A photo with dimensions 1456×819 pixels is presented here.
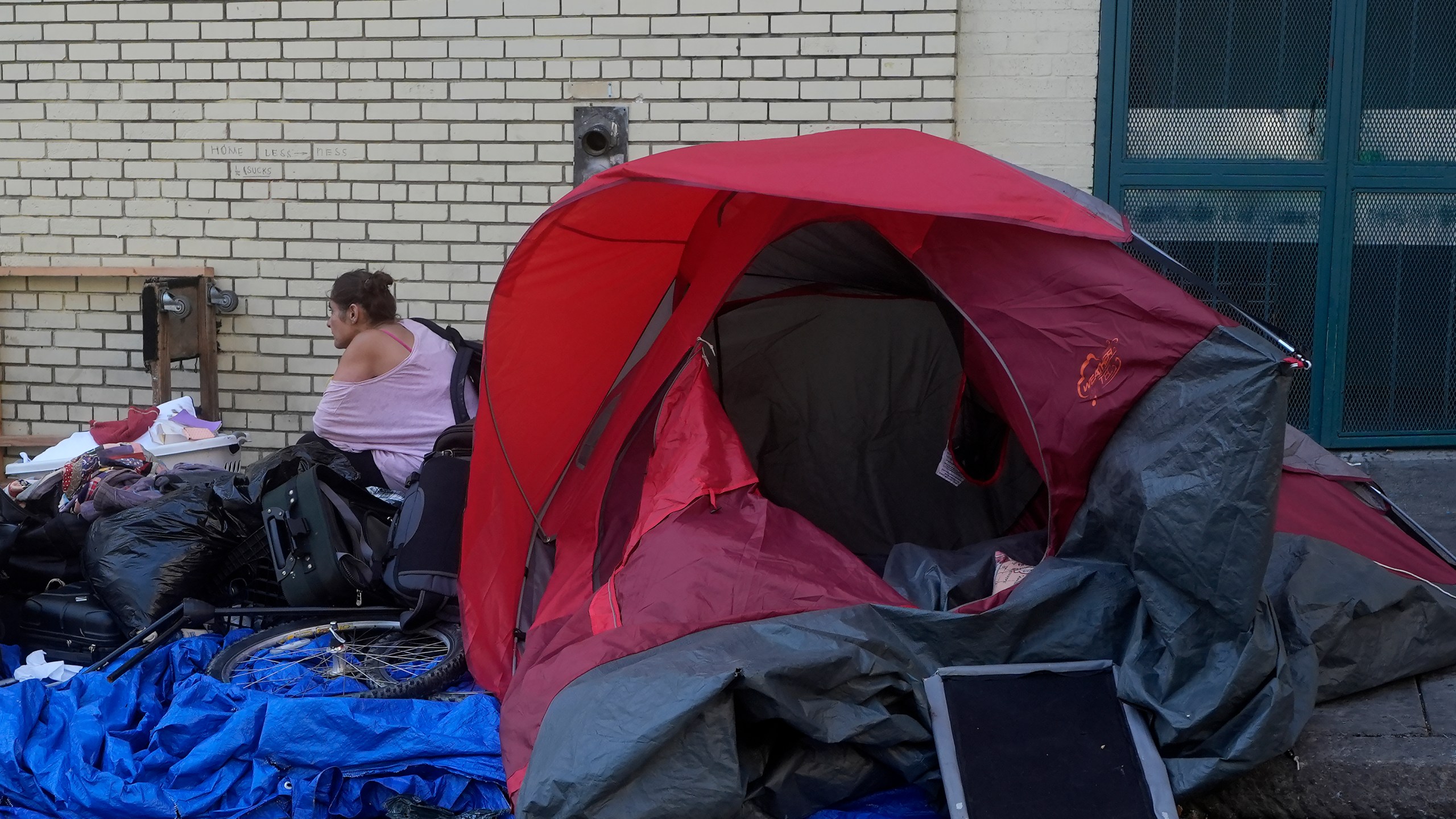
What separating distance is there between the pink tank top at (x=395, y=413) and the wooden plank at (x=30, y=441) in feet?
5.55

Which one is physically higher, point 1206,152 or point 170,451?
point 1206,152

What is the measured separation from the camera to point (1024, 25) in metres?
5.12

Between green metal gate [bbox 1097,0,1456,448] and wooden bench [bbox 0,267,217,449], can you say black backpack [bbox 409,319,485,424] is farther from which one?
green metal gate [bbox 1097,0,1456,448]

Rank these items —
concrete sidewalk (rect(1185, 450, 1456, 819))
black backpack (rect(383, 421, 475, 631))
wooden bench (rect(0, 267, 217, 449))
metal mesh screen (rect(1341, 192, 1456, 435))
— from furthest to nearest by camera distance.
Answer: wooden bench (rect(0, 267, 217, 449))
metal mesh screen (rect(1341, 192, 1456, 435))
black backpack (rect(383, 421, 475, 631))
concrete sidewalk (rect(1185, 450, 1456, 819))

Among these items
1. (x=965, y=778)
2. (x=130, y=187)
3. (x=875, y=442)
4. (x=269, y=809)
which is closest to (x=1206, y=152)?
(x=875, y=442)

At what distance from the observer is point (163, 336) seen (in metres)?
5.36

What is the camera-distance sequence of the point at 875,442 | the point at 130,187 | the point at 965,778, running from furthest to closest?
1. the point at 130,187
2. the point at 875,442
3. the point at 965,778

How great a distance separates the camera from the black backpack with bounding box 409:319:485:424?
4945 millimetres

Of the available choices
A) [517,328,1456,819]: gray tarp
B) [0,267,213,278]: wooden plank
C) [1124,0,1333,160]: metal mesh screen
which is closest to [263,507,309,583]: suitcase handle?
[517,328,1456,819]: gray tarp

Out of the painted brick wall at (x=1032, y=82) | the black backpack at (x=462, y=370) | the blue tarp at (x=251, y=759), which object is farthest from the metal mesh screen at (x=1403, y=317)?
the blue tarp at (x=251, y=759)

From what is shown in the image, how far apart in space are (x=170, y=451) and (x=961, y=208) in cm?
360

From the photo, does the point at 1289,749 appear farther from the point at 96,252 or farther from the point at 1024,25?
the point at 96,252

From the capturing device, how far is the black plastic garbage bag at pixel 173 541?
13.6ft

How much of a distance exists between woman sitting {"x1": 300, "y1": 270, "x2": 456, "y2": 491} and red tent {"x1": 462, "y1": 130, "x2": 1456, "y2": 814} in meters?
1.13
